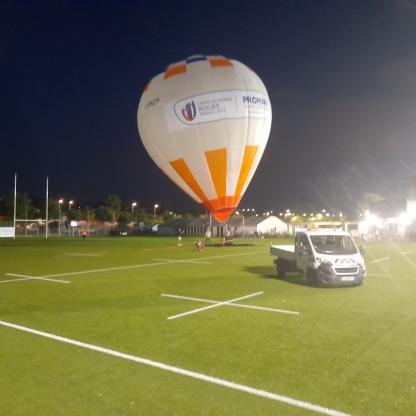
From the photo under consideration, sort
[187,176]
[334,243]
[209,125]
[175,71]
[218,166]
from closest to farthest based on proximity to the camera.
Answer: [334,243] → [209,125] → [218,166] → [175,71] → [187,176]

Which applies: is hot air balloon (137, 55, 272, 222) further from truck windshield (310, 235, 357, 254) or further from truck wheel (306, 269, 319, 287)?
truck wheel (306, 269, 319, 287)

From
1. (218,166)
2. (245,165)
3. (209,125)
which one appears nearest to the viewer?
(209,125)

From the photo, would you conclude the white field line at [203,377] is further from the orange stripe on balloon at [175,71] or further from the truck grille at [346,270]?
the orange stripe on balloon at [175,71]

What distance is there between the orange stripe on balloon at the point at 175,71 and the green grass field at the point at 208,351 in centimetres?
1757

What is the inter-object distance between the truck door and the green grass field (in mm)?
1137

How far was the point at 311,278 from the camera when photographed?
559 inches

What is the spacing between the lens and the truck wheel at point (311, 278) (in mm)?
13970

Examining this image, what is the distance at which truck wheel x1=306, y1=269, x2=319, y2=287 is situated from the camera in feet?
45.8

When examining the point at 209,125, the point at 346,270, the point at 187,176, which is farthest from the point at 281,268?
the point at 187,176

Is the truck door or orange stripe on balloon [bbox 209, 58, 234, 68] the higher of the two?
orange stripe on balloon [bbox 209, 58, 234, 68]

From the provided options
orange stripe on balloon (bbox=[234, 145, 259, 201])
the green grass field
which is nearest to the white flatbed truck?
the green grass field

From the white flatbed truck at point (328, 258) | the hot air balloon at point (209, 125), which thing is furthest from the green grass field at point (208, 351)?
the hot air balloon at point (209, 125)

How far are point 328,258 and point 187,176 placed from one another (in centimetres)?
1546

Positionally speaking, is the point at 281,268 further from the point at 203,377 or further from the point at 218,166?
the point at 218,166
